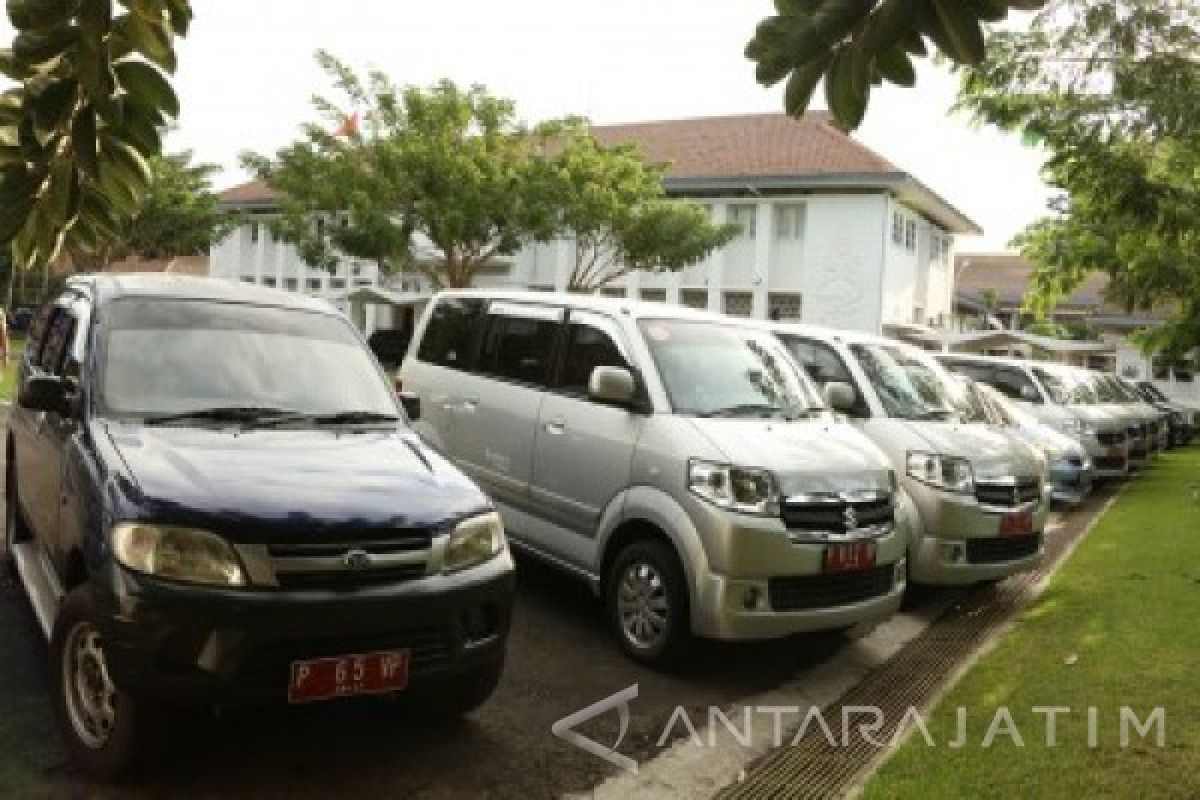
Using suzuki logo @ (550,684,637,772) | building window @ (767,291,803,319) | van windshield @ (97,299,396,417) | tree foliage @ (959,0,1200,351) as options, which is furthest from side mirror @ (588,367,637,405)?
building window @ (767,291,803,319)

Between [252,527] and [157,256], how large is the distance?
38384 millimetres

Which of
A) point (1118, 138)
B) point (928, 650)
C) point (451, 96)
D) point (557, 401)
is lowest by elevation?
point (928, 650)

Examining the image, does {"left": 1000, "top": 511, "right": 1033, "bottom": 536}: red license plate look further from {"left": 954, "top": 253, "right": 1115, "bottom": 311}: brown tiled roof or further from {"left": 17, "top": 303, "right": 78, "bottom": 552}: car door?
{"left": 954, "top": 253, "right": 1115, "bottom": 311}: brown tiled roof

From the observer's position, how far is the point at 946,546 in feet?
23.2

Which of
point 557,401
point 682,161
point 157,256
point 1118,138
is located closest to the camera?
point 557,401

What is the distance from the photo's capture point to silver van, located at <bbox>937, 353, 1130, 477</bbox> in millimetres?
14641

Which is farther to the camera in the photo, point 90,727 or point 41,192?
point 90,727

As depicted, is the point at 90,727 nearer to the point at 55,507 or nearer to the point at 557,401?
the point at 55,507

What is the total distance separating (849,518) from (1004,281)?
156 feet

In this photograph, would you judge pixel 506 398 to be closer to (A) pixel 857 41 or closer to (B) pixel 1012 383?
(A) pixel 857 41

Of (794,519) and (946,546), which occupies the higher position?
(794,519)

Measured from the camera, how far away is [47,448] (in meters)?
4.59

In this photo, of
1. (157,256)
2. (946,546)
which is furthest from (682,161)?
(946,546)

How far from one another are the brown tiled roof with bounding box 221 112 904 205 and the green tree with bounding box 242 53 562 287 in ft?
14.1
